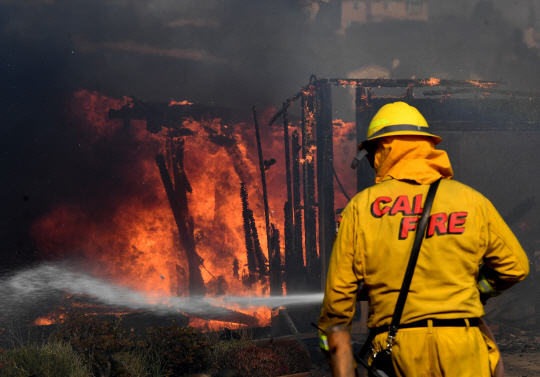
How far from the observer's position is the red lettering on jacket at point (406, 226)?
186cm

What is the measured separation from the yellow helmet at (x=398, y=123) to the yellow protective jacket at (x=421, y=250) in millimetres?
66

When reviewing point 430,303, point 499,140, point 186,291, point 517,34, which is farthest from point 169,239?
point 517,34

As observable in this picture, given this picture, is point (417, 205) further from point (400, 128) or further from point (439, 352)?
point (439, 352)

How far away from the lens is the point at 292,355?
6645 millimetres

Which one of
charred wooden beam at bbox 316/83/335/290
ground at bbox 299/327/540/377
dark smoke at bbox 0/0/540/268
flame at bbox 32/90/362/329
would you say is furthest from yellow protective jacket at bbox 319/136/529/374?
dark smoke at bbox 0/0/540/268

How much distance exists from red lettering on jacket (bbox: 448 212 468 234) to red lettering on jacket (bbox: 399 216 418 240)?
5.9 inches

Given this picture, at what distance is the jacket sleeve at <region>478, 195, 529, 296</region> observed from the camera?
1.92 metres

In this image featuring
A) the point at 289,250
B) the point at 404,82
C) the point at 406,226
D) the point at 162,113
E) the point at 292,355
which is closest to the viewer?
the point at 406,226

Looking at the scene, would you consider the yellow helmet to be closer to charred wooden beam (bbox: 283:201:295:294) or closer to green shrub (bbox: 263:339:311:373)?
green shrub (bbox: 263:339:311:373)

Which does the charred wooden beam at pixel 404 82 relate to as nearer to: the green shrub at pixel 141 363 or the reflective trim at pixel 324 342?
the green shrub at pixel 141 363

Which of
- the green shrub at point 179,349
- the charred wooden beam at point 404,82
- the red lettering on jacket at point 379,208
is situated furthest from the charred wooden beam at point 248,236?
the red lettering on jacket at point 379,208

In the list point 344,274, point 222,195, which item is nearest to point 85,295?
point 222,195

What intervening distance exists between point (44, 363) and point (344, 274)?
215 inches

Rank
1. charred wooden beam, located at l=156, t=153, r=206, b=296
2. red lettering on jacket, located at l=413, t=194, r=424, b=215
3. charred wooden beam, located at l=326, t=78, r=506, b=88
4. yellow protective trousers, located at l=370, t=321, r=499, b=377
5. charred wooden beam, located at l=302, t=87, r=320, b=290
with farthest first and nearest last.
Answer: charred wooden beam, located at l=156, t=153, r=206, b=296, charred wooden beam, located at l=302, t=87, r=320, b=290, charred wooden beam, located at l=326, t=78, r=506, b=88, red lettering on jacket, located at l=413, t=194, r=424, b=215, yellow protective trousers, located at l=370, t=321, r=499, b=377
